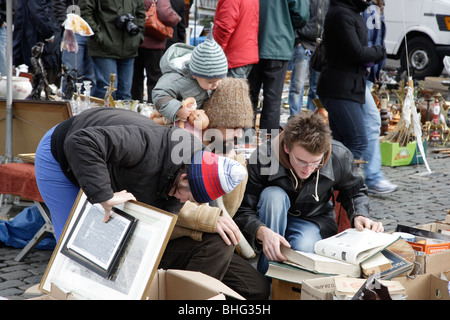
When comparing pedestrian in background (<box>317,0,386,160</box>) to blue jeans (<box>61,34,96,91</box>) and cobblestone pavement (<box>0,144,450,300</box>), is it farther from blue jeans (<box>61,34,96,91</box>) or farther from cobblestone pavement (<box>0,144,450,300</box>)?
blue jeans (<box>61,34,96,91</box>)

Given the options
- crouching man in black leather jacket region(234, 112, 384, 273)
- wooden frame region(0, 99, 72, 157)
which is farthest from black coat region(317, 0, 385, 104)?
wooden frame region(0, 99, 72, 157)

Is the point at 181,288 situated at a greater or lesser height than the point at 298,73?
lesser

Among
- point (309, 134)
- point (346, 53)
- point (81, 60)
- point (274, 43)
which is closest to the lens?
point (309, 134)

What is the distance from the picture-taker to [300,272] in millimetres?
2865

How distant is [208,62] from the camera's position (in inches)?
139

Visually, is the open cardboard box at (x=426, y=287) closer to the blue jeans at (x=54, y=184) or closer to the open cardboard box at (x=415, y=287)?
the open cardboard box at (x=415, y=287)

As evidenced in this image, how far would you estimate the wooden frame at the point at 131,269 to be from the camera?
207 cm

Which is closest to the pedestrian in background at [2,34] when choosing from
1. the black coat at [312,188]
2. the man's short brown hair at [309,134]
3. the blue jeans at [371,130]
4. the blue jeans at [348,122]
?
the blue jeans at [348,122]

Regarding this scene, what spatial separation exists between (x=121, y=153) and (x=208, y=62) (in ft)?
4.75

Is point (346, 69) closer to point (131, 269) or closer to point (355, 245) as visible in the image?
point (355, 245)

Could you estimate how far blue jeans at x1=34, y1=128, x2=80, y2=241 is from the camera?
2.60 m

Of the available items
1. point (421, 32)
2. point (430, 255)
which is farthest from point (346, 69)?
point (421, 32)

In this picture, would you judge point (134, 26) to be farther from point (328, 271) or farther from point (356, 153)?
point (328, 271)

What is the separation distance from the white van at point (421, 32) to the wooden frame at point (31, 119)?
794cm
